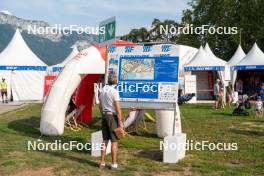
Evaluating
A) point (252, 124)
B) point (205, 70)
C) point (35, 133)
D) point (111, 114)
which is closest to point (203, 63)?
point (205, 70)

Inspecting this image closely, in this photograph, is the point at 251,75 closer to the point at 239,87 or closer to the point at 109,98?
the point at 239,87

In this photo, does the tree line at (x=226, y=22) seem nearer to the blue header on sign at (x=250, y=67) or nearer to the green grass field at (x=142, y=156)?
the blue header on sign at (x=250, y=67)

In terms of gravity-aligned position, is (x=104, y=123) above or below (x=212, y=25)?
below

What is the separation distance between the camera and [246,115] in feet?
59.3

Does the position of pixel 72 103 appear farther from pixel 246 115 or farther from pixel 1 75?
pixel 1 75

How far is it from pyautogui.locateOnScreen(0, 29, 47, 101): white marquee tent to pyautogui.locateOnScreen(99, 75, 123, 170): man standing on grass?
71.7 feet

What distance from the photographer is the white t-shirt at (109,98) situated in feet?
26.9

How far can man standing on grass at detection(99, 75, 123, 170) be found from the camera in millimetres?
8164

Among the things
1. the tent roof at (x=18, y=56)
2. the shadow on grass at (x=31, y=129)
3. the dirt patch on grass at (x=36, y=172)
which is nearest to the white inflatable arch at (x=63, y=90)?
the shadow on grass at (x=31, y=129)

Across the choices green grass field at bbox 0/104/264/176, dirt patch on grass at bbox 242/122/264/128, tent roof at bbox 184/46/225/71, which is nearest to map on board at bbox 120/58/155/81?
green grass field at bbox 0/104/264/176

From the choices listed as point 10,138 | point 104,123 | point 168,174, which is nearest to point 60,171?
point 104,123

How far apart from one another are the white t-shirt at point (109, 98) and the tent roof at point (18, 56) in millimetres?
21819

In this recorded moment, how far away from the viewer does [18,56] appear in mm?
29875

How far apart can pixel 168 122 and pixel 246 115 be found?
7140mm
